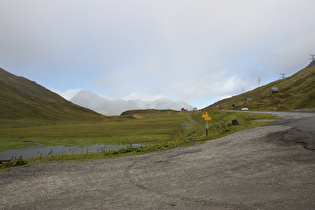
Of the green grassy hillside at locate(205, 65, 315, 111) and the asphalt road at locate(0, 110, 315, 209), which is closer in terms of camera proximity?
the asphalt road at locate(0, 110, 315, 209)

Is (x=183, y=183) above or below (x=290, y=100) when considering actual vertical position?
below

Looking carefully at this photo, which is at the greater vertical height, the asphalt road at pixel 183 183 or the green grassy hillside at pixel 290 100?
the green grassy hillside at pixel 290 100

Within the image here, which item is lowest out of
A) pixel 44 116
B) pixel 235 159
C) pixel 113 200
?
pixel 113 200

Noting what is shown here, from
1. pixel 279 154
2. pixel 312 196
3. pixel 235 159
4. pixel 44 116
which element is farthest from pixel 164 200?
pixel 44 116

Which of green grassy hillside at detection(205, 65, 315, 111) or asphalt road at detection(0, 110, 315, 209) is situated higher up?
green grassy hillside at detection(205, 65, 315, 111)

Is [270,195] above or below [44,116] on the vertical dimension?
below

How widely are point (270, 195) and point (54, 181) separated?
10.1 metres

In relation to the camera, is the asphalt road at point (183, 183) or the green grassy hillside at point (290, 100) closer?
the asphalt road at point (183, 183)

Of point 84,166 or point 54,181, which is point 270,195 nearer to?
point 54,181

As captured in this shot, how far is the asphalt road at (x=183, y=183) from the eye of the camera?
21.7 feet

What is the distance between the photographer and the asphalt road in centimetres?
661

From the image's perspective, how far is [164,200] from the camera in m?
6.98

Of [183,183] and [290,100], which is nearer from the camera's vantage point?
[183,183]

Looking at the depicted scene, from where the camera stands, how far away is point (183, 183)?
8477 millimetres
